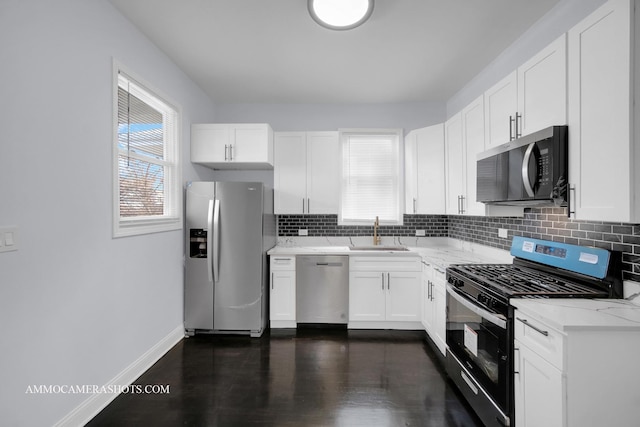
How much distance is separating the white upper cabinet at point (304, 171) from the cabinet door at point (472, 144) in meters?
1.57

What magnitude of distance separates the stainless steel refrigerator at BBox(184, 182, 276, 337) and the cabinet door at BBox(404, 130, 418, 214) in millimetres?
1791

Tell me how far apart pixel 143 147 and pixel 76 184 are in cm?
91

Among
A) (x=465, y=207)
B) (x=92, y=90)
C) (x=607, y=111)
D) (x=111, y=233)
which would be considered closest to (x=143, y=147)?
(x=92, y=90)

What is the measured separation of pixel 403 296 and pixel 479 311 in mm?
1618

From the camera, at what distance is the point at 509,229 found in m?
2.87

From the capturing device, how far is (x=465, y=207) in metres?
3.00

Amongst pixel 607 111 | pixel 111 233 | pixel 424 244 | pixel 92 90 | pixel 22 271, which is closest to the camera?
pixel 607 111

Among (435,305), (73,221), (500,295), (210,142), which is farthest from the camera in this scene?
(210,142)

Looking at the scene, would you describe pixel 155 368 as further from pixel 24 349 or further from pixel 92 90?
pixel 92 90

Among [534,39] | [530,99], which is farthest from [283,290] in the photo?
[534,39]

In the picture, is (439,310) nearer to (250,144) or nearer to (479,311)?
(479,311)

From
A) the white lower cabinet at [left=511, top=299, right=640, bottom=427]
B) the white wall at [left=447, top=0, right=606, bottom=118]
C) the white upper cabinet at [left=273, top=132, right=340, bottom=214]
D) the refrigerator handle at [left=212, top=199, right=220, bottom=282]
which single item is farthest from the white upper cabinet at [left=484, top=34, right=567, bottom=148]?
the refrigerator handle at [left=212, top=199, right=220, bottom=282]

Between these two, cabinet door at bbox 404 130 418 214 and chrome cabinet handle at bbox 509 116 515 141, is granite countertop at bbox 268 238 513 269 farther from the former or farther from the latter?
chrome cabinet handle at bbox 509 116 515 141

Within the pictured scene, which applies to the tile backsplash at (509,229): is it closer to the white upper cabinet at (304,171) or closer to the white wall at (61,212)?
the white upper cabinet at (304,171)
